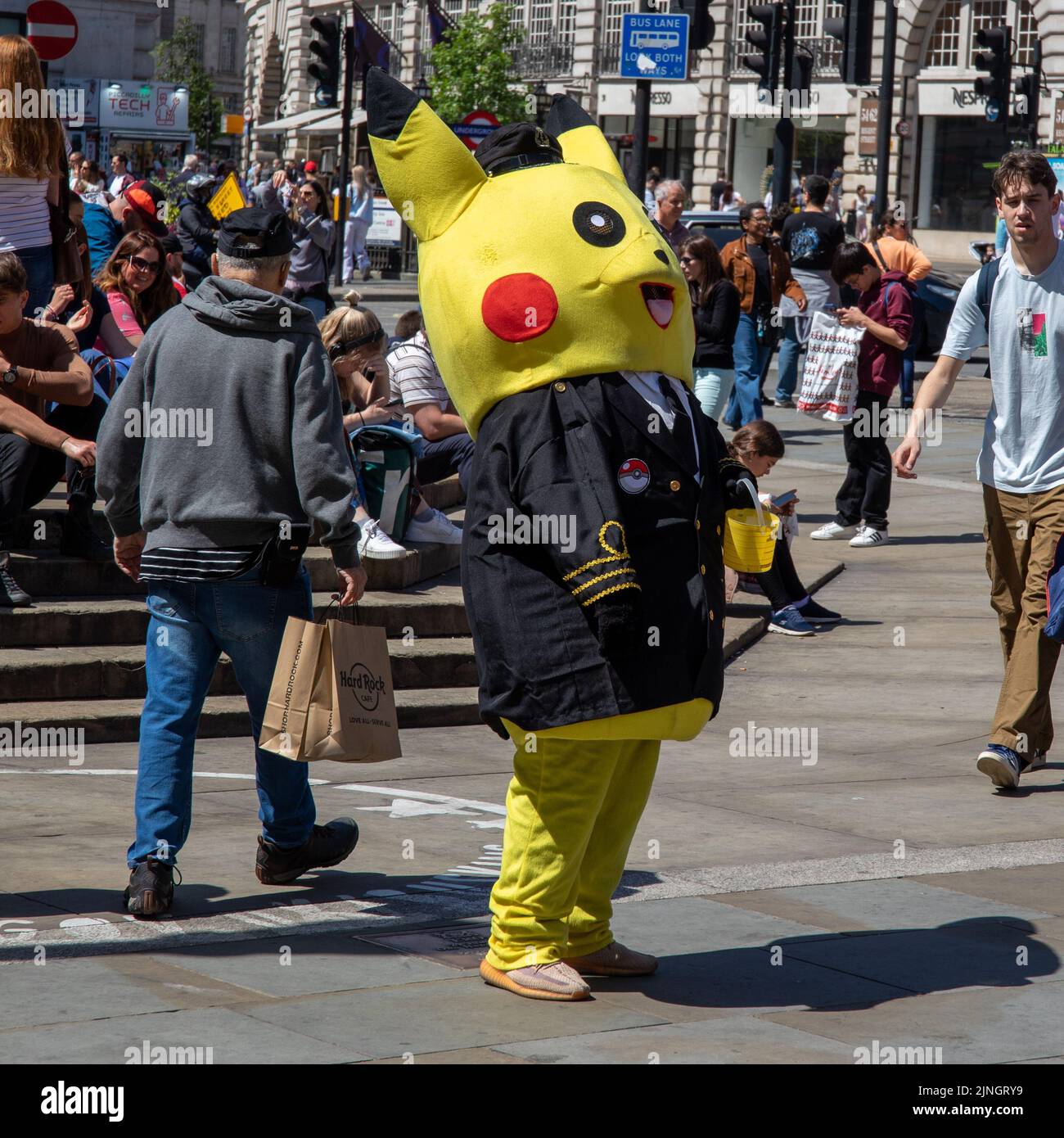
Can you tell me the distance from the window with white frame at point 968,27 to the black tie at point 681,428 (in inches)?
1809

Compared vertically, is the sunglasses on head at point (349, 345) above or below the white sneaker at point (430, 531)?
above

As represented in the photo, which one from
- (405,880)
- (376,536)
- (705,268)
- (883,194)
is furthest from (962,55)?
(405,880)

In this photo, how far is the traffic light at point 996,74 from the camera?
94.0 feet

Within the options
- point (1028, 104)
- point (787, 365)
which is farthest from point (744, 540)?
point (1028, 104)

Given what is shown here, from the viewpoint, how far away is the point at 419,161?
470cm

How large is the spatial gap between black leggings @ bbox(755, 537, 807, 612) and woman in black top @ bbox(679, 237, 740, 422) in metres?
3.11

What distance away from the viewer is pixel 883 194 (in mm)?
32125

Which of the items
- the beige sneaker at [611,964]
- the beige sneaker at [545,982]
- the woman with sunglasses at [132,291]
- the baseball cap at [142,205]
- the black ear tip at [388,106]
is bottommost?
the beige sneaker at [611,964]

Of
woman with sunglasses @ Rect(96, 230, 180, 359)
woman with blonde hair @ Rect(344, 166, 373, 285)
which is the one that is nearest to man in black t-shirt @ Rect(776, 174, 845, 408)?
woman with sunglasses @ Rect(96, 230, 180, 359)

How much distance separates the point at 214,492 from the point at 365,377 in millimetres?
4274

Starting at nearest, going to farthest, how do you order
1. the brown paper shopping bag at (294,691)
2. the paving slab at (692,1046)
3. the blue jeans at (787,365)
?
the paving slab at (692,1046) < the brown paper shopping bag at (294,691) < the blue jeans at (787,365)

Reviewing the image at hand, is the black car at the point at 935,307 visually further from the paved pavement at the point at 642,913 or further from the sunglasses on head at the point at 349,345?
the paved pavement at the point at 642,913

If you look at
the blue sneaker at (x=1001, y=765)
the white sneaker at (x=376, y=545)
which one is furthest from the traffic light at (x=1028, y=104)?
the blue sneaker at (x=1001, y=765)
